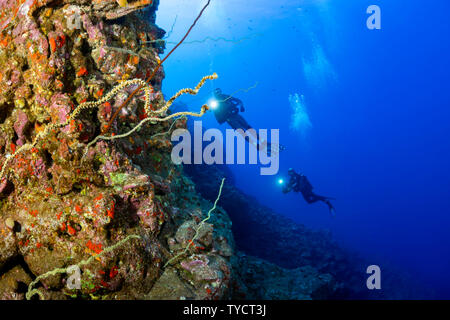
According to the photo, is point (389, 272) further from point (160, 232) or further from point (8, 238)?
point (8, 238)

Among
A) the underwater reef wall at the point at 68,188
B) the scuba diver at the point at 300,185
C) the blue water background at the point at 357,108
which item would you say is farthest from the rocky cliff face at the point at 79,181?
the blue water background at the point at 357,108

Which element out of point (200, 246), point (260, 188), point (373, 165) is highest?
point (373, 165)

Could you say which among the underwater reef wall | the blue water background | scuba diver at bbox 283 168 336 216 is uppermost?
the blue water background

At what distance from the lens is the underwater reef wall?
117 inches

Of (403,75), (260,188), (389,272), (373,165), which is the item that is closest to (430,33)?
(403,75)

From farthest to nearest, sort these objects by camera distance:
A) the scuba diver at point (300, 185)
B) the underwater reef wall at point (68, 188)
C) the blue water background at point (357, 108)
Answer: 1. the blue water background at point (357, 108)
2. the scuba diver at point (300, 185)
3. the underwater reef wall at point (68, 188)

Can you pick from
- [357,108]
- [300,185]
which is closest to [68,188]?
[300,185]

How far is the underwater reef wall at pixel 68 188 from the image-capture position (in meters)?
2.98

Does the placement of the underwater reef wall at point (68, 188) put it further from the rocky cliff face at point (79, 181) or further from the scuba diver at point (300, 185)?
the scuba diver at point (300, 185)

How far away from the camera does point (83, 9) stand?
12.3ft

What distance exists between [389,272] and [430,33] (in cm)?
10635

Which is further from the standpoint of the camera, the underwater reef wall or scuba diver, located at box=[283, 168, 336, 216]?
scuba diver, located at box=[283, 168, 336, 216]

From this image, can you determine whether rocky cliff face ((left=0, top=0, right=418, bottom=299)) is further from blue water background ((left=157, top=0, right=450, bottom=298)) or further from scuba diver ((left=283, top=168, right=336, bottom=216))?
blue water background ((left=157, top=0, right=450, bottom=298))

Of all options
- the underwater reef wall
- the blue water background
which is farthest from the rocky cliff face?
the blue water background
